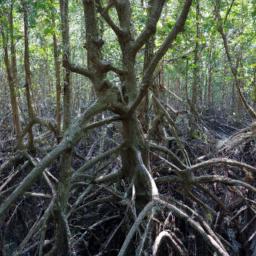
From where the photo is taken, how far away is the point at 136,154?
3371mm

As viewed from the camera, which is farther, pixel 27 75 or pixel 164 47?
pixel 27 75

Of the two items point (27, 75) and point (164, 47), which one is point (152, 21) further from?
point (27, 75)

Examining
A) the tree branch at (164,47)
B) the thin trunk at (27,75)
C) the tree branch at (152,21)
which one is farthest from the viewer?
the thin trunk at (27,75)

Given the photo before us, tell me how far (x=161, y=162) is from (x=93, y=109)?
168 centimetres

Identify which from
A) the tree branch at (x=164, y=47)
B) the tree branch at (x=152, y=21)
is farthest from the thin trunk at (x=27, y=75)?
the tree branch at (x=164, y=47)

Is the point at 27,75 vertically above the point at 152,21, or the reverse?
the point at 152,21

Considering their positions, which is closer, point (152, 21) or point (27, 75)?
point (152, 21)

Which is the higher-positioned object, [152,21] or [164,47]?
[152,21]

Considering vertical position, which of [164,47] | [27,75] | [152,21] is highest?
[152,21]

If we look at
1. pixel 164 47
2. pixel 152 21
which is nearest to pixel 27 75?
pixel 152 21

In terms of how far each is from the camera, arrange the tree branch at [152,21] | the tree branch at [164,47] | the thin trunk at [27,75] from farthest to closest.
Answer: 1. the thin trunk at [27,75]
2. the tree branch at [152,21]
3. the tree branch at [164,47]

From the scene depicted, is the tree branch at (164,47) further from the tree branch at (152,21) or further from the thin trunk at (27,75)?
the thin trunk at (27,75)

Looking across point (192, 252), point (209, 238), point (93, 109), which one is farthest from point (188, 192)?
point (93, 109)

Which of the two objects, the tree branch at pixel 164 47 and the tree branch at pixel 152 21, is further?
the tree branch at pixel 152 21
